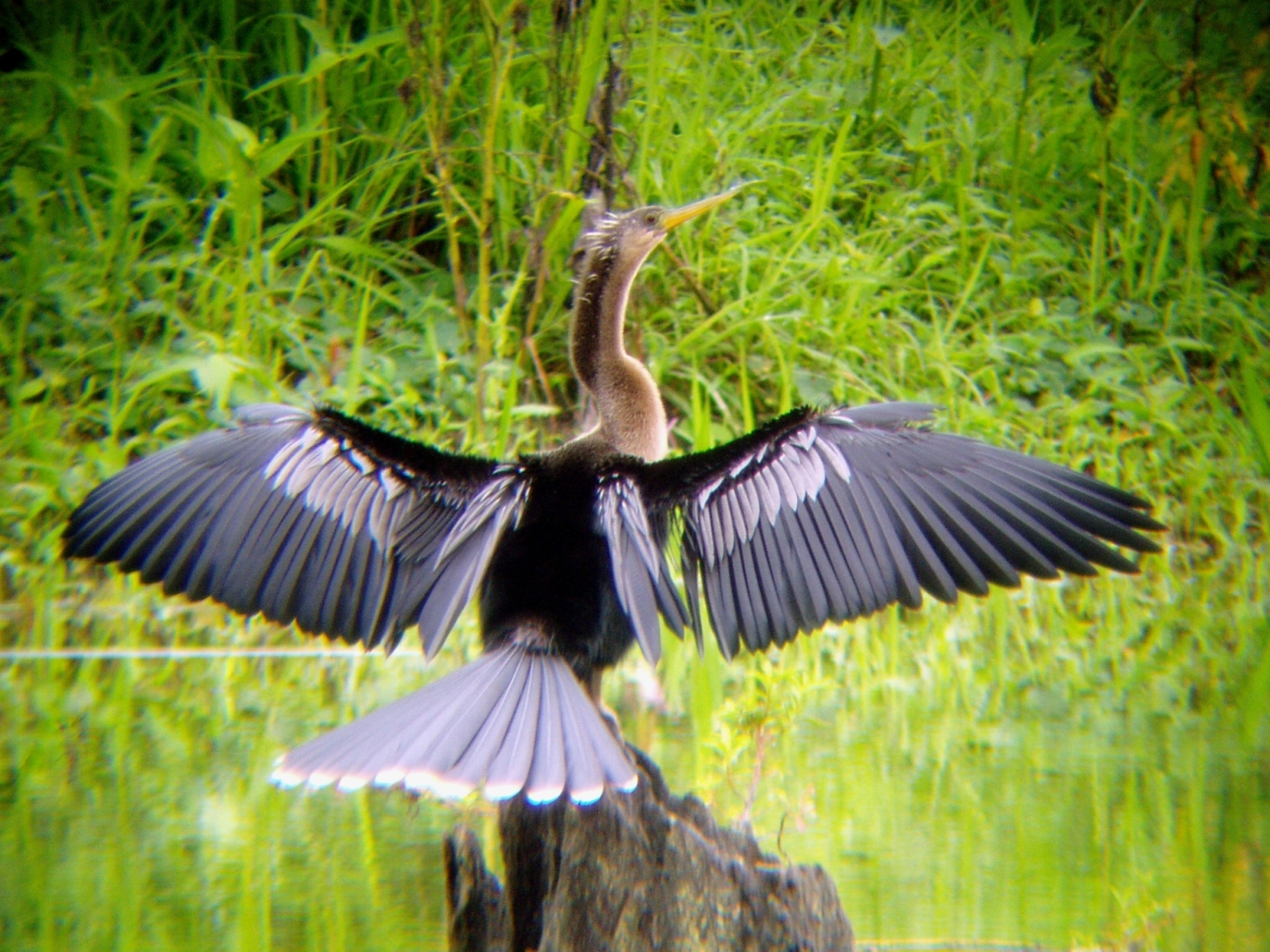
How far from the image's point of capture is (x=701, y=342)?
207 inches

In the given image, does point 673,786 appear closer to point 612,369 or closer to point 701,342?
point 612,369

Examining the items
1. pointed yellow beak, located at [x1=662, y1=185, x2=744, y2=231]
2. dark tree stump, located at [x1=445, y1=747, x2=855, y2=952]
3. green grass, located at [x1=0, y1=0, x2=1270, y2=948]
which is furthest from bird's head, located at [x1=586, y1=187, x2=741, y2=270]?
dark tree stump, located at [x1=445, y1=747, x2=855, y2=952]

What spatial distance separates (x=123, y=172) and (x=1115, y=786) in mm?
4010

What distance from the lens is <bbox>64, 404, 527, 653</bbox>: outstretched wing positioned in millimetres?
2480

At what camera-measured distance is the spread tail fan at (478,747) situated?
1.97m

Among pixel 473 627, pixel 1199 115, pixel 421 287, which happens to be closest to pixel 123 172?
pixel 421 287

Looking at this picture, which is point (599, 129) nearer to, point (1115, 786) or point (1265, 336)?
point (1115, 786)

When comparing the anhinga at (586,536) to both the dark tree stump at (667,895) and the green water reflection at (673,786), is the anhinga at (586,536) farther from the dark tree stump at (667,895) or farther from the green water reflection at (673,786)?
the green water reflection at (673,786)

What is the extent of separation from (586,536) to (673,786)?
0.82 meters

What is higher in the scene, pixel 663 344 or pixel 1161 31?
pixel 1161 31

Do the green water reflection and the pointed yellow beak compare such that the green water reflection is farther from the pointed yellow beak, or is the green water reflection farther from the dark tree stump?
the pointed yellow beak

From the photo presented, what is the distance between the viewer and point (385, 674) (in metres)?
3.76

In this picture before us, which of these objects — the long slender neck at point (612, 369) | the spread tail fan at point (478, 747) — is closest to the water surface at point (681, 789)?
the spread tail fan at point (478, 747)

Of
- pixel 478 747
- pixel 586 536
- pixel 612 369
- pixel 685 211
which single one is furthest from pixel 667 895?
pixel 685 211
